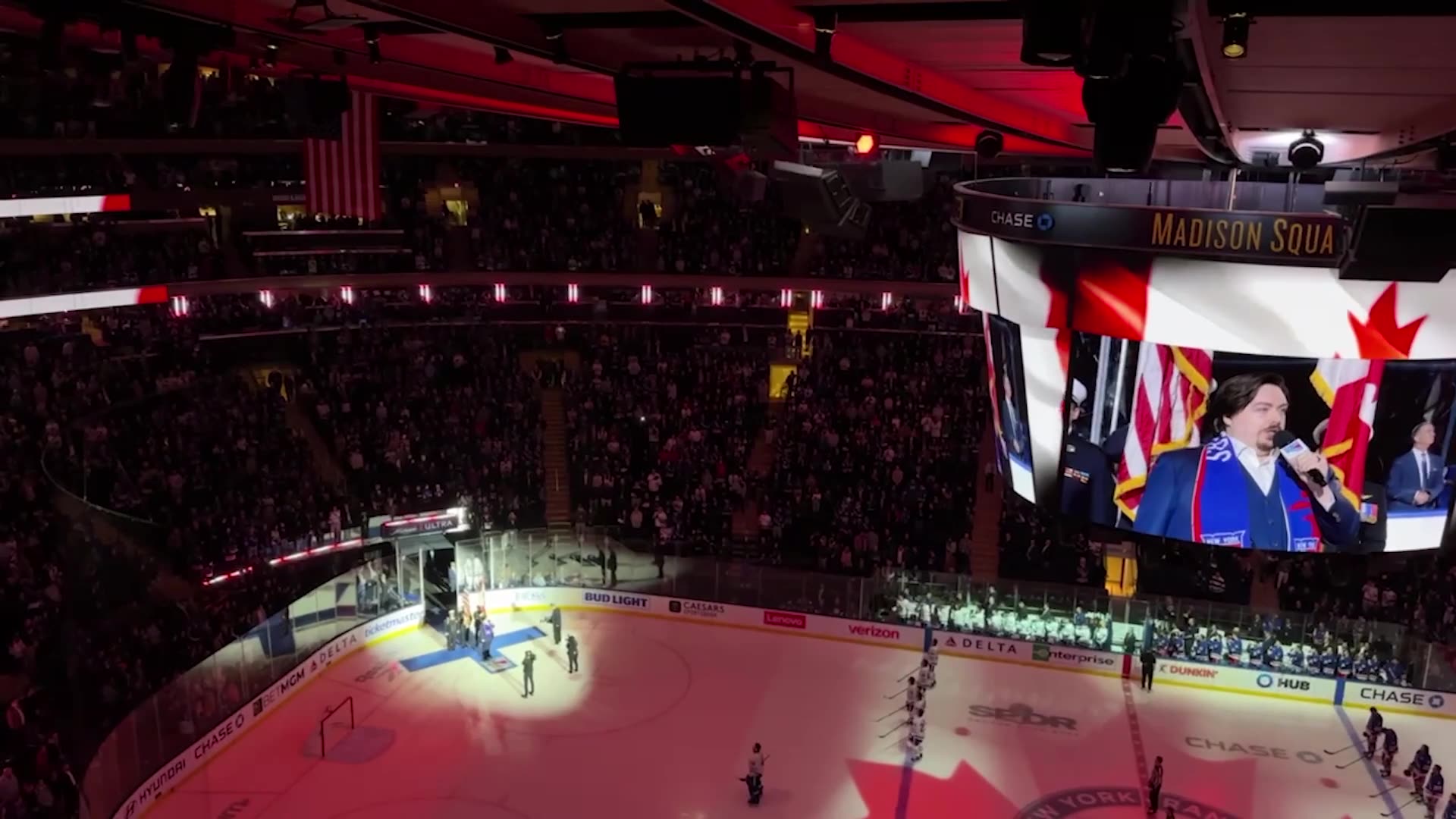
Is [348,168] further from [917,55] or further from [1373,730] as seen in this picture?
[1373,730]

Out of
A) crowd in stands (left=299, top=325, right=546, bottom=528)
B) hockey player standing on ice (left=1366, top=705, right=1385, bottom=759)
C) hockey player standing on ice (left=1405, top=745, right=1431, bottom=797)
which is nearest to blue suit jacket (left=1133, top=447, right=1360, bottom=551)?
hockey player standing on ice (left=1405, top=745, right=1431, bottom=797)

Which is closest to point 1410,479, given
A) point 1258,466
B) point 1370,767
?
point 1258,466

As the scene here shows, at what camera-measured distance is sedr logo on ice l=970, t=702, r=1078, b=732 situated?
1834 centimetres

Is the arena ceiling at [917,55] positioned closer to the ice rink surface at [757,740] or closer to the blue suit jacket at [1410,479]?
the blue suit jacket at [1410,479]

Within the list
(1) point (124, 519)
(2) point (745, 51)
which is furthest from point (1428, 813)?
(1) point (124, 519)

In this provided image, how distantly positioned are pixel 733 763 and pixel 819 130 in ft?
30.4

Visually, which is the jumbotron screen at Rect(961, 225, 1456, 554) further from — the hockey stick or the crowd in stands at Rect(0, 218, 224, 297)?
the crowd in stands at Rect(0, 218, 224, 297)

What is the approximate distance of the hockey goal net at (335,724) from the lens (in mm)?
16891

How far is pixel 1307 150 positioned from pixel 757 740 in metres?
11.8

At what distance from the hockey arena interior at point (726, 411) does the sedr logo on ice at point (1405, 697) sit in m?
0.07

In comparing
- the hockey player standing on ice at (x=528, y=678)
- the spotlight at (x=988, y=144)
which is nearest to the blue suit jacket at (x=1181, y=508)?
the spotlight at (x=988, y=144)

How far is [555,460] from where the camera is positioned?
2802cm

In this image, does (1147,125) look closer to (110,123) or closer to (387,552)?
(387,552)

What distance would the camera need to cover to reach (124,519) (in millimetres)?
16891
